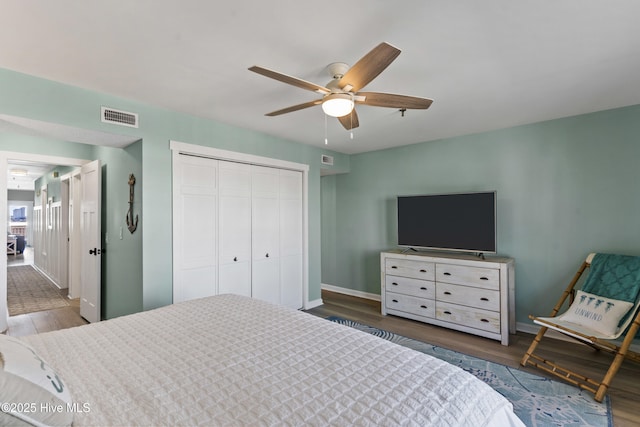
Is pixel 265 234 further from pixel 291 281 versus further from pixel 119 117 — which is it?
pixel 119 117

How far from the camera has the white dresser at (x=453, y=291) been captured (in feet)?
10.9

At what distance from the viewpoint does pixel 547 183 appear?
3.51 metres

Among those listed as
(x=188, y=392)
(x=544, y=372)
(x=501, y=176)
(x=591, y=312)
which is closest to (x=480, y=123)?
(x=501, y=176)

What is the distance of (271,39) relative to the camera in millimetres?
1861

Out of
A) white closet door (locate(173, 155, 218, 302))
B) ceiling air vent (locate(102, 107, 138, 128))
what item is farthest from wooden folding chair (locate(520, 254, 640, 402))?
ceiling air vent (locate(102, 107, 138, 128))

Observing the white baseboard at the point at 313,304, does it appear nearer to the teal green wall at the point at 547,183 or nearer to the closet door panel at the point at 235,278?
the closet door panel at the point at 235,278

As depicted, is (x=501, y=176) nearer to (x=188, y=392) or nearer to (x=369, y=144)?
(x=369, y=144)

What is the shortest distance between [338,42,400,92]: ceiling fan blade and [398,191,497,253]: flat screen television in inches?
97.3

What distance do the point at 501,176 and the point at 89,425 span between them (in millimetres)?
4290

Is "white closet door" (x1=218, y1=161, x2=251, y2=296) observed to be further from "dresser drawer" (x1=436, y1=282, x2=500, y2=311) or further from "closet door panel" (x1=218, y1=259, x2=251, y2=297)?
"dresser drawer" (x1=436, y1=282, x2=500, y2=311)

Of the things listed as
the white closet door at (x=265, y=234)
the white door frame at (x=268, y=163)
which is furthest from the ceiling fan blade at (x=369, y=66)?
the white closet door at (x=265, y=234)

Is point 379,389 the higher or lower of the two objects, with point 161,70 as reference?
lower

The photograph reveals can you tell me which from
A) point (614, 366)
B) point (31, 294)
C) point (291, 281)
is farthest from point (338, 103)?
point (31, 294)

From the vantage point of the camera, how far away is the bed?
1019 millimetres
